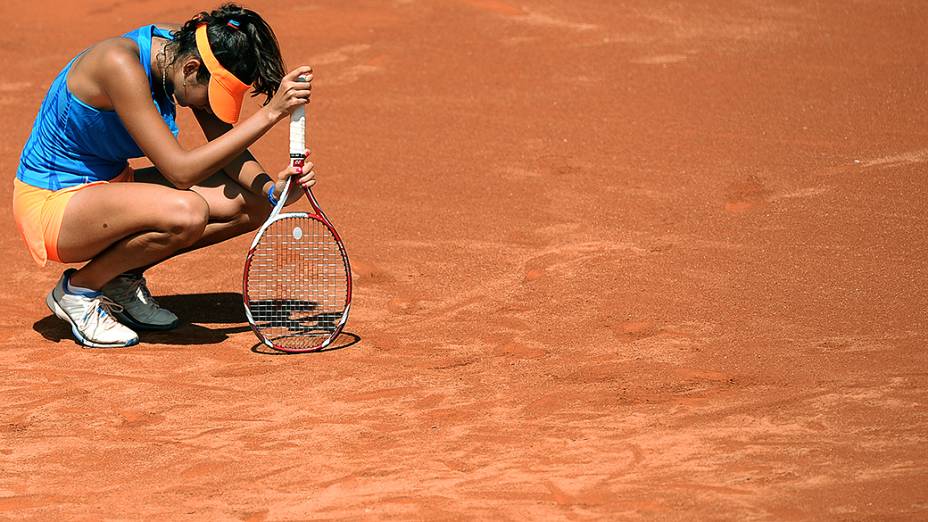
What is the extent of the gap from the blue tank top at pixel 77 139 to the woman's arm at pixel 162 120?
0.55 ft

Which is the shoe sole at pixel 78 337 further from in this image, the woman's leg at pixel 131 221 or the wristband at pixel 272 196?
the wristband at pixel 272 196

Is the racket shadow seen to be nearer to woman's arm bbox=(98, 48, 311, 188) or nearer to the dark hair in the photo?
woman's arm bbox=(98, 48, 311, 188)

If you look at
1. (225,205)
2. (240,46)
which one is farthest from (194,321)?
(240,46)

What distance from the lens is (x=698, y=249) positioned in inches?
257

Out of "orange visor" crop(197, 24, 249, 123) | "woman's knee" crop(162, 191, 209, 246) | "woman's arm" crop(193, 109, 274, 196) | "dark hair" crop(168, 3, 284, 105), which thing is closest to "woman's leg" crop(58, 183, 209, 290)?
"woman's knee" crop(162, 191, 209, 246)

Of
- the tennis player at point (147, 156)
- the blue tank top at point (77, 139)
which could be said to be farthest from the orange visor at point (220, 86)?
the blue tank top at point (77, 139)

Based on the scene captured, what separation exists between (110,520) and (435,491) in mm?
995

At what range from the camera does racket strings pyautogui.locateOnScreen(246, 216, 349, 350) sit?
5.73 metres

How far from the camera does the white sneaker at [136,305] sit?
569 cm

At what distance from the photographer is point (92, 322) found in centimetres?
550

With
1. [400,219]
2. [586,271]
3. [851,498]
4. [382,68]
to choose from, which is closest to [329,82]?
[382,68]

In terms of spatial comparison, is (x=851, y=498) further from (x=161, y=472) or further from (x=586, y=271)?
(x=586, y=271)

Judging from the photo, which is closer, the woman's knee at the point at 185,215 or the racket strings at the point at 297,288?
the woman's knee at the point at 185,215

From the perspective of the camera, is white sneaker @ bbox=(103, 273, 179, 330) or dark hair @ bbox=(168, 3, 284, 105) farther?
white sneaker @ bbox=(103, 273, 179, 330)
